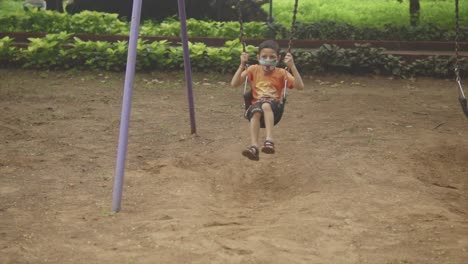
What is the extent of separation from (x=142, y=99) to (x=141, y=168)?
2.97 meters

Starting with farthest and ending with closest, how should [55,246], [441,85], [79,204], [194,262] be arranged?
[441,85] → [79,204] → [55,246] → [194,262]

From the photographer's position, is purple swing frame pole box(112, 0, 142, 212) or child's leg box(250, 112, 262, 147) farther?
child's leg box(250, 112, 262, 147)

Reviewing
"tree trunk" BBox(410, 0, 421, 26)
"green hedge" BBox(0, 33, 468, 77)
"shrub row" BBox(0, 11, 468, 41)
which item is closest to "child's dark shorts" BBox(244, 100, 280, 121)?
"green hedge" BBox(0, 33, 468, 77)

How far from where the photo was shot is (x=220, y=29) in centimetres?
1209

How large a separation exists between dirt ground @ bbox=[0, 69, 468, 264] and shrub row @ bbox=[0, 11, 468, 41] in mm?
2068

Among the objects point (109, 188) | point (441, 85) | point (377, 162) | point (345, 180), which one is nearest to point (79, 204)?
point (109, 188)

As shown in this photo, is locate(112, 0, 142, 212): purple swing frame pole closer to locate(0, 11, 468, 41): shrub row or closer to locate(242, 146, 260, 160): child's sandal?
locate(242, 146, 260, 160): child's sandal

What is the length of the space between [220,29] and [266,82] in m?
6.28

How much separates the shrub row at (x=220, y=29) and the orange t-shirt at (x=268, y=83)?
5.99 metres

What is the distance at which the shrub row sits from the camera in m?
11.9

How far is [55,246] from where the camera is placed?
14.7ft

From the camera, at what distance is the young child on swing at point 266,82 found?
227 inches

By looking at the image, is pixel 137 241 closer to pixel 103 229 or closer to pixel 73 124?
pixel 103 229

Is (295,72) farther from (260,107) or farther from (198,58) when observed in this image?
(198,58)
